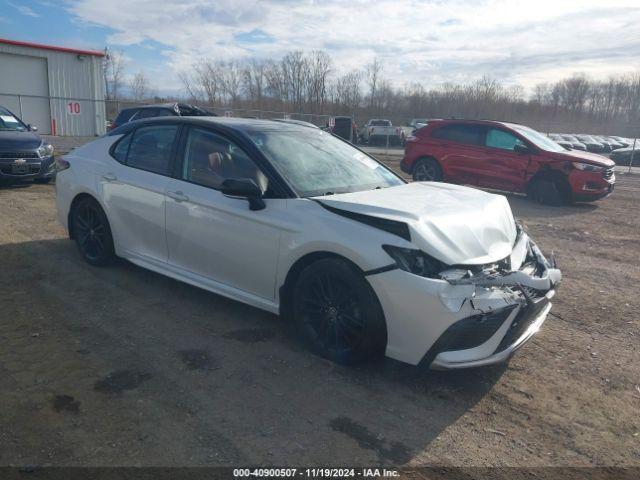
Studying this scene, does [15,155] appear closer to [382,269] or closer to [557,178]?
[382,269]

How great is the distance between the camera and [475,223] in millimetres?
3713

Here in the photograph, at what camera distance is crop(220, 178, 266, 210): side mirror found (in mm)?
3904

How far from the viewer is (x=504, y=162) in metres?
11.6

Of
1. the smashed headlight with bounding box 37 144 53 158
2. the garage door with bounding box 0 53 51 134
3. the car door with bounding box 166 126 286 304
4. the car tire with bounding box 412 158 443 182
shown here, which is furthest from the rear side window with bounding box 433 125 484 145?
the garage door with bounding box 0 53 51 134

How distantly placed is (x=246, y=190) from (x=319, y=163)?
34.0 inches

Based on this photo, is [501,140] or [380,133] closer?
[501,140]

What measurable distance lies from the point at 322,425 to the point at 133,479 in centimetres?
105

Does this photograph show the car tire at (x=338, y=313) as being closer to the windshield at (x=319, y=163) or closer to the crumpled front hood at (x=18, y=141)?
the windshield at (x=319, y=163)

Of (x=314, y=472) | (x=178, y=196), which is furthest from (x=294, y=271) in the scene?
(x=314, y=472)

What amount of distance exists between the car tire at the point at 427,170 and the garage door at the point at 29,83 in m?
17.5

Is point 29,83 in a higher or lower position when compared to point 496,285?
higher

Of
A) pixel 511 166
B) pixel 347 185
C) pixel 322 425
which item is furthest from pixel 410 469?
pixel 511 166

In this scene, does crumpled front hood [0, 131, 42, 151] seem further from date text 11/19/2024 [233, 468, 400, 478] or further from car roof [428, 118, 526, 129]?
date text 11/19/2024 [233, 468, 400, 478]

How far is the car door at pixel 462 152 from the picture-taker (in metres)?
11.9
